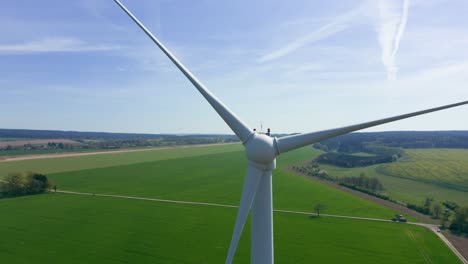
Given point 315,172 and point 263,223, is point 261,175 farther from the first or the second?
point 315,172

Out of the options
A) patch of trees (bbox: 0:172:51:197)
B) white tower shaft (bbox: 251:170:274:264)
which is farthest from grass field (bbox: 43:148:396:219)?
white tower shaft (bbox: 251:170:274:264)

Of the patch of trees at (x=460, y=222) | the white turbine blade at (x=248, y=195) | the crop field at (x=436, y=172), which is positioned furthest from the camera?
the crop field at (x=436, y=172)

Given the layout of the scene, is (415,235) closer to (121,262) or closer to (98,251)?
(121,262)

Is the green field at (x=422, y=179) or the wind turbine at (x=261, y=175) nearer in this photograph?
the wind turbine at (x=261, y=175)

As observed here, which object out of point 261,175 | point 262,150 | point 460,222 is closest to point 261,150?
point 262,150

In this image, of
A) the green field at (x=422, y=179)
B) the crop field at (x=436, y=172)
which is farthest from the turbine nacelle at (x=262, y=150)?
the crop field at (x=436, y=172)

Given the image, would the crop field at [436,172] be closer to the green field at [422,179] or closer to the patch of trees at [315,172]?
the green field at [422,179]

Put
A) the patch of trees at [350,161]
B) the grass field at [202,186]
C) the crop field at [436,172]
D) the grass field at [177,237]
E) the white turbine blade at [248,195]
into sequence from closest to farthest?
the white turbine blade at [248,195]
the grass field at [177,237]
the grass field at [202,186]
the crop field at [436,172]
the patch of trees at [350,161]
